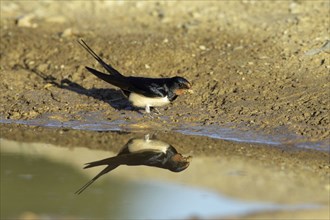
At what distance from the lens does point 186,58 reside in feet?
32.7

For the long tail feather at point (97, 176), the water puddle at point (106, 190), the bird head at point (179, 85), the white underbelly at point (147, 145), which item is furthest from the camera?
the bird head at point (179, 85)

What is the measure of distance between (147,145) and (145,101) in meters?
0.65

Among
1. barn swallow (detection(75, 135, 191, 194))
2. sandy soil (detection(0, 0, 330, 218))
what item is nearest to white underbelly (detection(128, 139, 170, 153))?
barn swallow (detection(75, 135, 191, 194))

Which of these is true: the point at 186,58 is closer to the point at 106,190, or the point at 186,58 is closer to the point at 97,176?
the point at 97,176

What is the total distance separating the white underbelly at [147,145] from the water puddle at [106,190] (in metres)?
0.01

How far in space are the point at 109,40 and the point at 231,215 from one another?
182 inches

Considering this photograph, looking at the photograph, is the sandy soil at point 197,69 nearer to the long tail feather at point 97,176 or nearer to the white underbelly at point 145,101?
the white underbelly at point 145,101

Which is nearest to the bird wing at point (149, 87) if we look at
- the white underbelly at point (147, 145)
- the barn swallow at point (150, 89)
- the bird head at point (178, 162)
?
the barn swallow at point (150, 89)

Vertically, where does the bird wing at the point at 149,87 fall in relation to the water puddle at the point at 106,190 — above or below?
above

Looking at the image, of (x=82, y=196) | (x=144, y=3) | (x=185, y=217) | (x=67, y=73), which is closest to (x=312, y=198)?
(x=185, y=217)

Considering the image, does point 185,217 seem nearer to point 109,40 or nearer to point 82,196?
point 82,196

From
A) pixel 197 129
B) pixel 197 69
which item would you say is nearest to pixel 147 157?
pixel 197 129

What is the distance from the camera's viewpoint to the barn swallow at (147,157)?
7.65 meters

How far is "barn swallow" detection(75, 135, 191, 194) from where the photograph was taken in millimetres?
7648
